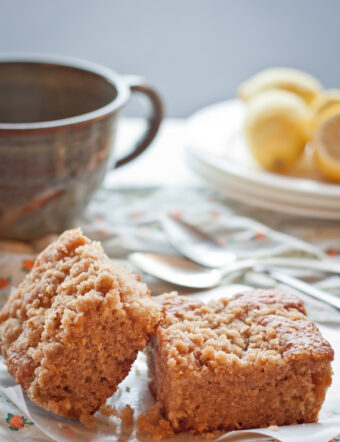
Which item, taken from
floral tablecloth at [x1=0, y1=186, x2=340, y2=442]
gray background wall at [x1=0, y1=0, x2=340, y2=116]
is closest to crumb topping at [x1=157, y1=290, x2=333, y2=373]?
floral tablecloth at [x1=0, y1=186, x2=340, y2=442]

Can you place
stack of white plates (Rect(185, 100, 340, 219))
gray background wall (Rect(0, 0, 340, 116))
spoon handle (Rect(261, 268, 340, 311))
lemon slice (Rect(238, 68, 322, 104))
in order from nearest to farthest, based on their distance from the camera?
spoon handle (Rect(261, 268, 340, 311)) → stack of white plates (Rect(185, 100, 340, 219)) → lemon slice (Rect(238, 68, 322, 104)) → gray background wall (Rect(0, 0, 340, 116))

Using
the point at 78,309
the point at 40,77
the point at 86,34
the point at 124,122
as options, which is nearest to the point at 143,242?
the point at 40,77

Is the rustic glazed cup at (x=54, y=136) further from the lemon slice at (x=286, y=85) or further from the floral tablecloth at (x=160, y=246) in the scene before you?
the lemon slice at (x=286, y=85)

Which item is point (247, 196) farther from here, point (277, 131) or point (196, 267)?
point (196, 267)

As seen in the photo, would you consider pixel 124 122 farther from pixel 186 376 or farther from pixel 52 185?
pixel 186 376

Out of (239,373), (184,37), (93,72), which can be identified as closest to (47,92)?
(93,72)

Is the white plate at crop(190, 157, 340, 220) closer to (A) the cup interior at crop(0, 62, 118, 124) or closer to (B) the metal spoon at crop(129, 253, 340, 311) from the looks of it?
(B) the metal spoon at crop(129, 253, 340, 311)
